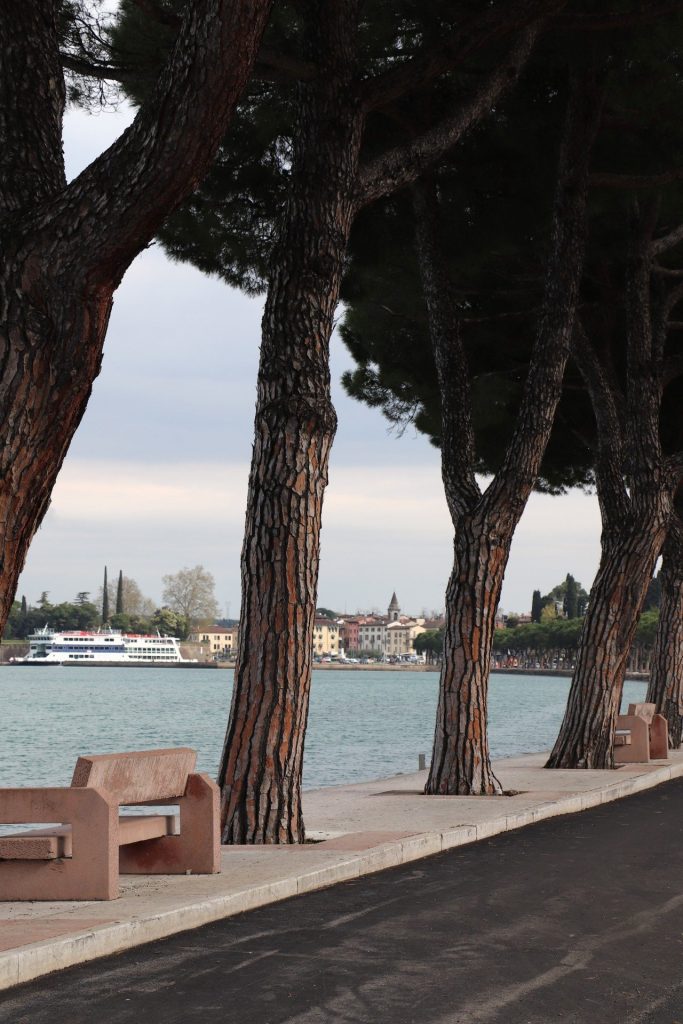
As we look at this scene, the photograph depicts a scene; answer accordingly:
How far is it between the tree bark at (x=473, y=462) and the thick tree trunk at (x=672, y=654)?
8515 millimetres

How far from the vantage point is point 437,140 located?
38.7ft

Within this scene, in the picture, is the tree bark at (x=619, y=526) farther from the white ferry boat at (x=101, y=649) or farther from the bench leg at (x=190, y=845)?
the white ferry boat at (x=101, y=649)

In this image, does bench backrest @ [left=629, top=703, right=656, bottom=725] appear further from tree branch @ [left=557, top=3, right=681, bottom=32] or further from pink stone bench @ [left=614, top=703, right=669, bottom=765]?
tree branch @ [left=557, top=3, right=681, bottom=32]

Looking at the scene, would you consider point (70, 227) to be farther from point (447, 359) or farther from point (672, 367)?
point (672, 367)

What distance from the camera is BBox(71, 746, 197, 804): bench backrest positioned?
750cm

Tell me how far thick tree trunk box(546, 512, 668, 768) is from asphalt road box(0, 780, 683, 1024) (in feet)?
25.8

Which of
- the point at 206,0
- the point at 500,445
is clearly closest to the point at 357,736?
the point at 500,445

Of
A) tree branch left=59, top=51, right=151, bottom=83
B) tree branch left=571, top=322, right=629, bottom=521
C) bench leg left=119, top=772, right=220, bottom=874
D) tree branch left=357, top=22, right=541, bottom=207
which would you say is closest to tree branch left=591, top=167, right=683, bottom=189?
tree branch left=571, top=322, right=629, bottom=521

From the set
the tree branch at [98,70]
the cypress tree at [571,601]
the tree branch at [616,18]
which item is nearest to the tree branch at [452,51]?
the tree branch at [616,18]

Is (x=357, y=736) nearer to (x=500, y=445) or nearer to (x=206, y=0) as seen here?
(x=500, y=445)

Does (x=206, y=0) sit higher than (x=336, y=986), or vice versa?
(x=206, y=0)

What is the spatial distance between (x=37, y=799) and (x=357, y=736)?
44.0 m

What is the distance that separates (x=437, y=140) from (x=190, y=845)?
622cm

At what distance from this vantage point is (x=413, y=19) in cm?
1279
